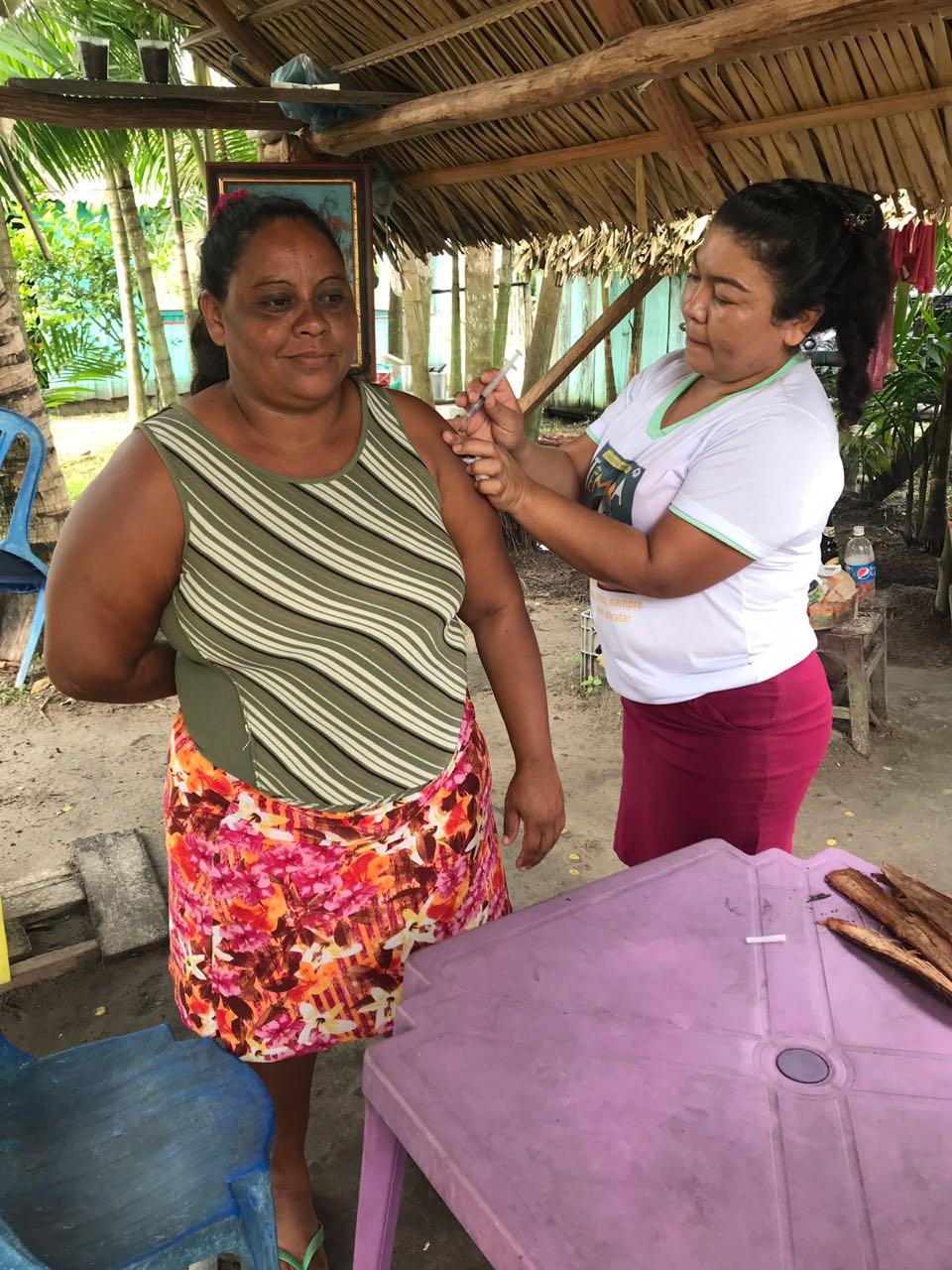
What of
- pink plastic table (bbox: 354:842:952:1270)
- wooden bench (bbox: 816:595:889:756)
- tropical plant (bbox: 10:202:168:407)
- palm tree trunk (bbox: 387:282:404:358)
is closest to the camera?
pink plastic table (bbox: 354:842:952:1270)

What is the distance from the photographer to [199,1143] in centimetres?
142

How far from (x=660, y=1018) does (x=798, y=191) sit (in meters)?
1.32

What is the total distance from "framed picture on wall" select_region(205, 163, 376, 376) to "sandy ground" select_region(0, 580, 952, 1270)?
182 cm

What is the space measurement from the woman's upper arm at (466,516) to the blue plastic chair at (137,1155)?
0.89m

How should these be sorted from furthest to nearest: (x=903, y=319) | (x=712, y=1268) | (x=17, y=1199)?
(x=903, y=319)
(x=17, y=1199)
(x=712, y=1268)

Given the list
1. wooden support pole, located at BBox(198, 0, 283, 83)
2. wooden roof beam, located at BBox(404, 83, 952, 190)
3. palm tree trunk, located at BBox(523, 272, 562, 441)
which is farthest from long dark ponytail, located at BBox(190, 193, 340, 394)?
palm tree trunk, located at BBox(523, 272, 562, 441)

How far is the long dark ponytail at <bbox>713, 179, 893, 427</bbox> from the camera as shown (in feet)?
5.24

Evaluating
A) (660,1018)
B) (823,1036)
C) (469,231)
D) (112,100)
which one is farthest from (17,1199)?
(469,231)

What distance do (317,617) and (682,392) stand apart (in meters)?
0.86

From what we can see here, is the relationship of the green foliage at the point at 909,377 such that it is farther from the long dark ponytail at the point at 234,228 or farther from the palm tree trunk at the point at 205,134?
the long dark ponytail at the point at 234,228

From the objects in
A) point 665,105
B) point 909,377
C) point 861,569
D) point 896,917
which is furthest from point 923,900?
point 909,377

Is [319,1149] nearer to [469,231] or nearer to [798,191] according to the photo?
[798,191]

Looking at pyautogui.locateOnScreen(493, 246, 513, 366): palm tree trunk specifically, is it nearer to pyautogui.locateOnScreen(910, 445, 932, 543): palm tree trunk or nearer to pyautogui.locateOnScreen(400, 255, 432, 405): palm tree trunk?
pyautogui.locateOnScreen(400, 255, 432, 405): palm tree trunk

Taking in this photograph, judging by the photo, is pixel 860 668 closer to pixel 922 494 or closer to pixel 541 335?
pixel 922 494
